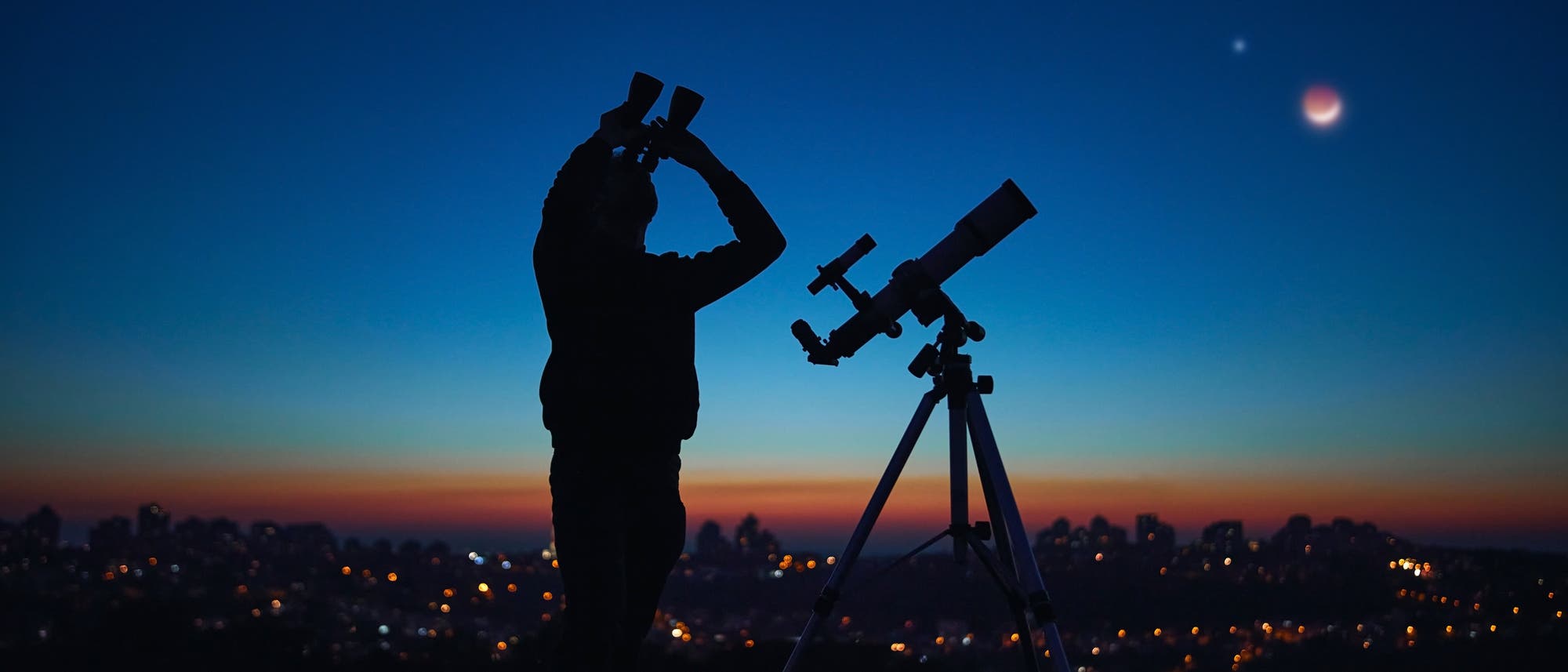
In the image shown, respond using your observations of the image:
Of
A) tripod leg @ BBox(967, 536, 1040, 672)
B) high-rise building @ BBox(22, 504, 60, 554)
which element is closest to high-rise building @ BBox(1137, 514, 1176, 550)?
tripod leg @ BBox(967, 536, 1040, 672)

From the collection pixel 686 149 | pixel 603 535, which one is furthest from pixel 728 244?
pixel 603 535

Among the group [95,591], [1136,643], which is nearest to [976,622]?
[1136,643]

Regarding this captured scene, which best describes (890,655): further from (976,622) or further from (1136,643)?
(1136,643)

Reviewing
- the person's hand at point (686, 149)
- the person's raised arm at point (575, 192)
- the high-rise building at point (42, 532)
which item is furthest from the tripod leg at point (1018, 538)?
the high-rise building at point (42, 532)

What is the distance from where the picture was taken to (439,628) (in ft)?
42.1

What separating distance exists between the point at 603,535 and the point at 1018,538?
1357mm

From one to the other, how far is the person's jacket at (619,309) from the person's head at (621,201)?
0.06 metres

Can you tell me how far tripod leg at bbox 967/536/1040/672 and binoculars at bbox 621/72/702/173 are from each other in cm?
178

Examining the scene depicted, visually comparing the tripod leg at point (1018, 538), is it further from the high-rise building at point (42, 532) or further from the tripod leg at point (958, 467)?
the high-rise building at point (42, 532)

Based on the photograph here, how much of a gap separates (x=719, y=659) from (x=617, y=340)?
473 cm

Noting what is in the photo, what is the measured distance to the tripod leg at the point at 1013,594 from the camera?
3252 millimetres

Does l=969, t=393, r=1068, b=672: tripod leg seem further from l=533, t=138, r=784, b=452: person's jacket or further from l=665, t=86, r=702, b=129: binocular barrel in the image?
l=665, t=86, r=702, b=129: binocular barrel

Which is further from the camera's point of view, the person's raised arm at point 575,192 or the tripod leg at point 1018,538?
the tripod leg at point 1018,538

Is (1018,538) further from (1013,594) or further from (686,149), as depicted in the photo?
(686,149)
